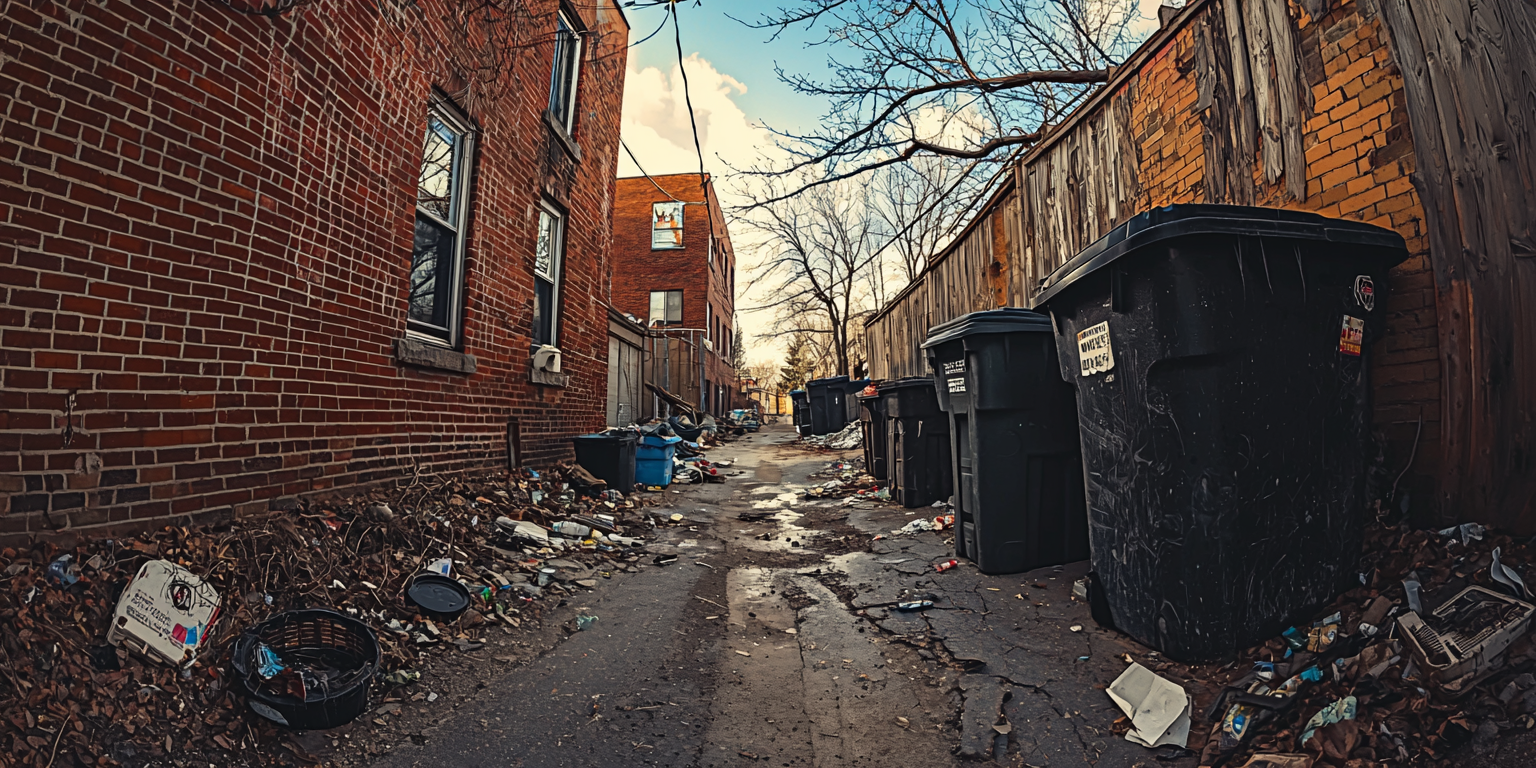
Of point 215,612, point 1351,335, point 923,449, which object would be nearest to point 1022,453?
point 1351,335

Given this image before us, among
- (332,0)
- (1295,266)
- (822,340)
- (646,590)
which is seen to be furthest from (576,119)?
(822,340)

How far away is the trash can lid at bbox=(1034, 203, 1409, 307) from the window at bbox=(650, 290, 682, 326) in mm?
23261

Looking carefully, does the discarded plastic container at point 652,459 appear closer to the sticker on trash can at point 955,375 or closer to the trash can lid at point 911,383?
the trash can lid at point 911,383

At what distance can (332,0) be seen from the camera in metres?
3.64

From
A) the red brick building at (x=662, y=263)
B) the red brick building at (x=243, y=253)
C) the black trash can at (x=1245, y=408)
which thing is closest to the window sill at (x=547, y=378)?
the red brick building at (x=243, y=253)

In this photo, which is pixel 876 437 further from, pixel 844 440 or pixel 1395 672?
pixel 844 440

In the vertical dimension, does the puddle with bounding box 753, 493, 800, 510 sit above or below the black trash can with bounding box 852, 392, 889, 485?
below

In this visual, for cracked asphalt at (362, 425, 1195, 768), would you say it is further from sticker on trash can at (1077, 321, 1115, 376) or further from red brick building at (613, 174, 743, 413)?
red brick building at (613, 174, 743, 413)

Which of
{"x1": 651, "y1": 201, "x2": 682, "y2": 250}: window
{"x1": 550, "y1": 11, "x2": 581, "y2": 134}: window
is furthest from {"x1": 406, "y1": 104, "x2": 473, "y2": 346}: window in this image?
{"x1": 651, "y1": 201, "x2": 682, "y2": 250}: window

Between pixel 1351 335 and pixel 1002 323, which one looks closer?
pixel 1351 335

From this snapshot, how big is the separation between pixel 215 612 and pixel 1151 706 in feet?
11.5

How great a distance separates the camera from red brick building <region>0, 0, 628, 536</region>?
229cm

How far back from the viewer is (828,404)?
16.8m

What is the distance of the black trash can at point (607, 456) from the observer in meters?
6.71
